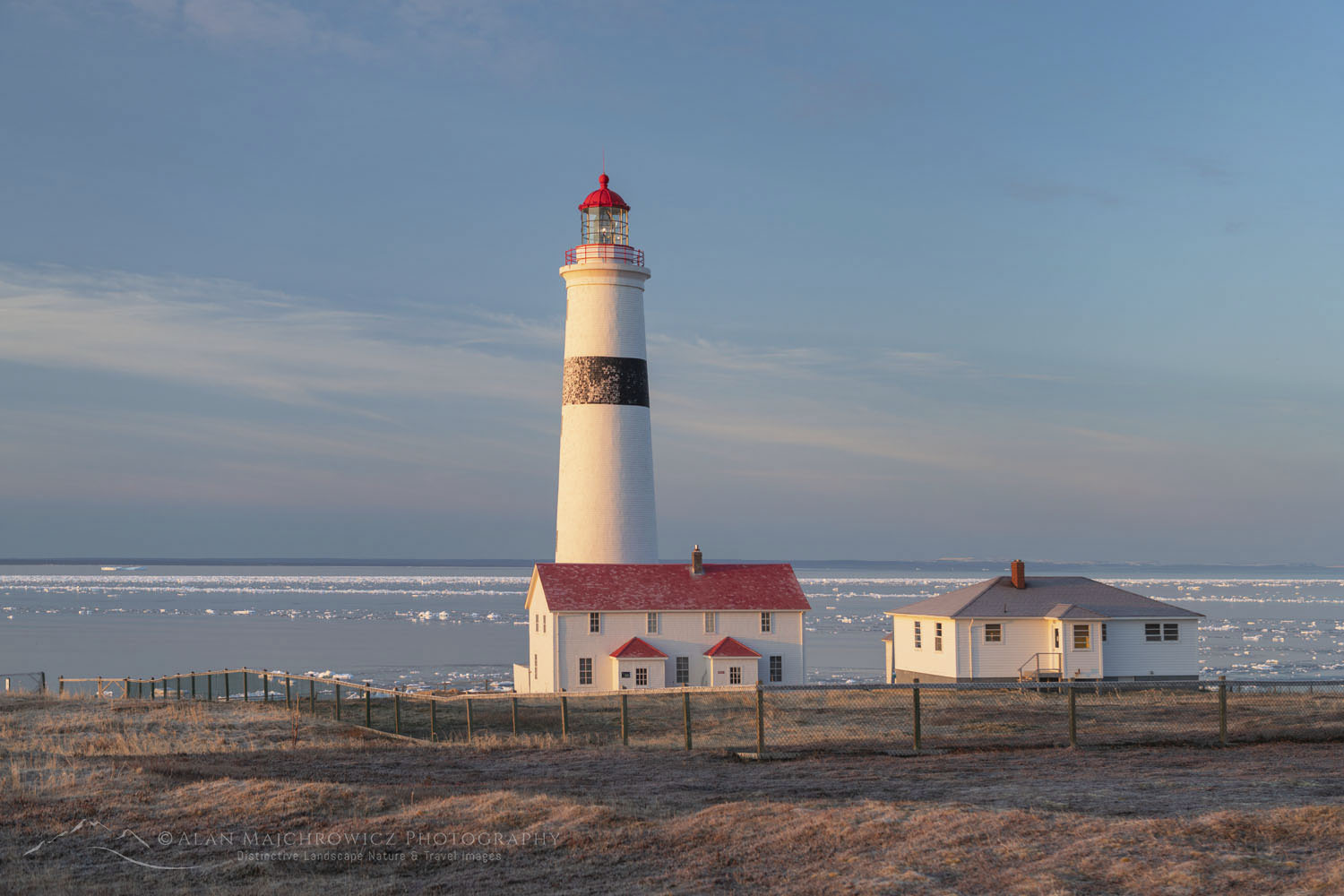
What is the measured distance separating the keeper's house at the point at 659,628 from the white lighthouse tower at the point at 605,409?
3.93ft

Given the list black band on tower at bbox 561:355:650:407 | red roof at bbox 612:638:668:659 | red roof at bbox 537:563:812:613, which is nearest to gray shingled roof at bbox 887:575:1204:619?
red roof at bbox 537:563:812:613

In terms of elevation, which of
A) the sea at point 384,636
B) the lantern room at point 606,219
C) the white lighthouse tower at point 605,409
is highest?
the lantern room at point 606,219

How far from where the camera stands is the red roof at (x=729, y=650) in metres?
41.0

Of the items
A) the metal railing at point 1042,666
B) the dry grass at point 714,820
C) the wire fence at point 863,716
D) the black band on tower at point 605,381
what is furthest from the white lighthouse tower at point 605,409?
the dry grass at point 714,820

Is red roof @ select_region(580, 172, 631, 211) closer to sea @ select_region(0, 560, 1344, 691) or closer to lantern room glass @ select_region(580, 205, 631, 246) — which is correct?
lantern room glass @ select_region(580, 205, 631, 246)

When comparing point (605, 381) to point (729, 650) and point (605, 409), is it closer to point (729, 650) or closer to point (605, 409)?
point (605, 409)

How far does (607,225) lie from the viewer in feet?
144

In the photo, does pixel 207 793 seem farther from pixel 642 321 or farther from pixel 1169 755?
pixel 642 321

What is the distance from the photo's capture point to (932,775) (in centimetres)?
1662

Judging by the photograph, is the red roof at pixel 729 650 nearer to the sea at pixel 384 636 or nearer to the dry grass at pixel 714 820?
the sea at pixel 384 636

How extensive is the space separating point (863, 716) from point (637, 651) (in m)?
12.9

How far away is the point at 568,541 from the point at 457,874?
105ft

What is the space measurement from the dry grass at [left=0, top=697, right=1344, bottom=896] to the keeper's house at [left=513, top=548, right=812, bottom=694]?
70.7ft

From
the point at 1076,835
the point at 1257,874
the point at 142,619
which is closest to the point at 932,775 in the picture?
the point at 1076,835
